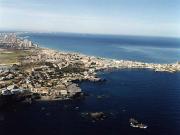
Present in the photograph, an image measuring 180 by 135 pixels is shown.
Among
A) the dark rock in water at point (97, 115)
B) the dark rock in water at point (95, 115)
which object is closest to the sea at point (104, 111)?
the dark rock in water at point (95, 115)

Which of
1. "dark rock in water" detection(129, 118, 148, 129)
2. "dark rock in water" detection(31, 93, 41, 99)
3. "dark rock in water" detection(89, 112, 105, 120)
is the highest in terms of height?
"dark rock in water" detection(129, 118, 148, 129)

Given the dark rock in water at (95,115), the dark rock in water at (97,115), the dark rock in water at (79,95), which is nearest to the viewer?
the dark rock in water at (95,115)

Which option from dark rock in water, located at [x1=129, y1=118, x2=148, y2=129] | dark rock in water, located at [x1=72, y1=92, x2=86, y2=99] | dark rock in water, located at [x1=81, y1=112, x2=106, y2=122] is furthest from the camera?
dark rock in water, located at [x1=72, y1=92, x2=86, y2=99]

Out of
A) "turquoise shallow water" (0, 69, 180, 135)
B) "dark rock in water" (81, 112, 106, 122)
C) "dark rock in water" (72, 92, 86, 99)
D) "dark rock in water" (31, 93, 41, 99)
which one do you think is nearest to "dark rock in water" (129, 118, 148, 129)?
"turquoise shallow water" (0, 69, 180, 135)

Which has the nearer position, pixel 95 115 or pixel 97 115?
pixel 97 115

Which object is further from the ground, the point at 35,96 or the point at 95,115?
the point at 95,115

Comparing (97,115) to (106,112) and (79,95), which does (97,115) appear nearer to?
(106,112)

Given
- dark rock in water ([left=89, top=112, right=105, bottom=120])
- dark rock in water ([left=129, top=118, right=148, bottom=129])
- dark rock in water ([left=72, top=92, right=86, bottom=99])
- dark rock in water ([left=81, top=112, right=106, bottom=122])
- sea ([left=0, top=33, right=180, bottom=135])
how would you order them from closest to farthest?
1. sea ([left=0, top=33, right=180, bottom=135])
2. dark rock in water ([left=129, top=118, right=148, bottom=129])
3. dark rock in water ([left=81, top=112, right=106, bottom=122])
4. dark rock in water ([left=89, top=112, right=105, bottom=120])
5. dark rock in water ([left=72, top=92, right=86, bottom=99])

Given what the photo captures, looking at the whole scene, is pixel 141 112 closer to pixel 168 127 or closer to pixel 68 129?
pixel 168 127

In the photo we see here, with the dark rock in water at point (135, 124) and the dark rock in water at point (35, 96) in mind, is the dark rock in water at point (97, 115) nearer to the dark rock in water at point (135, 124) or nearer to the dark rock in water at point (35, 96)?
the dark rock in water at point (135, 124)

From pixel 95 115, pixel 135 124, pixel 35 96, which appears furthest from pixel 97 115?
pixel 35 96

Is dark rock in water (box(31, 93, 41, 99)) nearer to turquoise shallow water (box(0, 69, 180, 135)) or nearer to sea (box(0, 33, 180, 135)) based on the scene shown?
sea (box(0, 33, 180, 135))
